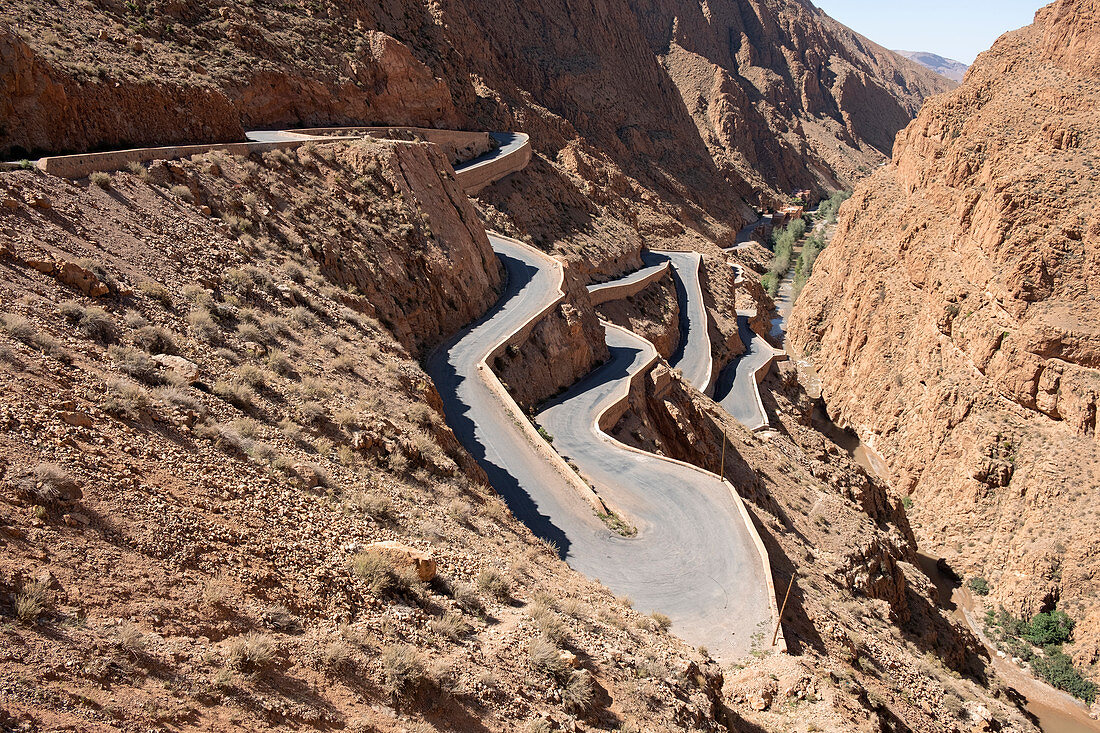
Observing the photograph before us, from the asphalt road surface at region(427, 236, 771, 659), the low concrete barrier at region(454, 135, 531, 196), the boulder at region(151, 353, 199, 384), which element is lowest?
the asphalt road surface at region(427, 236, 771, 659)

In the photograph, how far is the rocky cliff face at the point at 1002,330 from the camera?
30.1 m

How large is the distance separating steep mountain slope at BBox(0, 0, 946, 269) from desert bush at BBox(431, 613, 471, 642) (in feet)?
47.0

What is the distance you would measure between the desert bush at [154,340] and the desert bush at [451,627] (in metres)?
6.25

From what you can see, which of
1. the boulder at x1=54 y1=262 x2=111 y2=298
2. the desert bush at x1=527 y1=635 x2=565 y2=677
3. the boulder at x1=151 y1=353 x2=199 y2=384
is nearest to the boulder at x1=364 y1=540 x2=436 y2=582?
the desert bush at x1=527 y1=635 x2=565 y2=677

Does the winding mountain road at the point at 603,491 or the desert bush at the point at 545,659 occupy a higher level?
the desert bush at the point at 545,659

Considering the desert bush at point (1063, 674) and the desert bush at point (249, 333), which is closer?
the desert bush at point (249, 333)

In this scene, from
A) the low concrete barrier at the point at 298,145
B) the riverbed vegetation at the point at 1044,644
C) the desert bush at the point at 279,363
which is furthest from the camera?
the riverbed vegetation at the point at 1044,644

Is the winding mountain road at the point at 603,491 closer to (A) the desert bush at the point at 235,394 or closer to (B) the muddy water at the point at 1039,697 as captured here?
A: (A) the desert bush at the point at 235,394

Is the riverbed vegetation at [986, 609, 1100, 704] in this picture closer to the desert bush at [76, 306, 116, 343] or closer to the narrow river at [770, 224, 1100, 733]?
the narrow river at [770, 224, 1100, 733]

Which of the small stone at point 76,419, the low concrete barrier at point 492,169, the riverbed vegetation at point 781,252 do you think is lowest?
the small stone at point 76,419

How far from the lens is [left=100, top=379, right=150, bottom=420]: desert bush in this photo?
8.21m

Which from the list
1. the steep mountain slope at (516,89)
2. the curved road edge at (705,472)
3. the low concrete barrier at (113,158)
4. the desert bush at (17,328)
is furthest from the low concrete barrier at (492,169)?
the desert bush at (17,328)

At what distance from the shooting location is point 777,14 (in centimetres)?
14038

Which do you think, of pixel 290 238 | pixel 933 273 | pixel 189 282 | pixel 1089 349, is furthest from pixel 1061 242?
pixel 189 282
